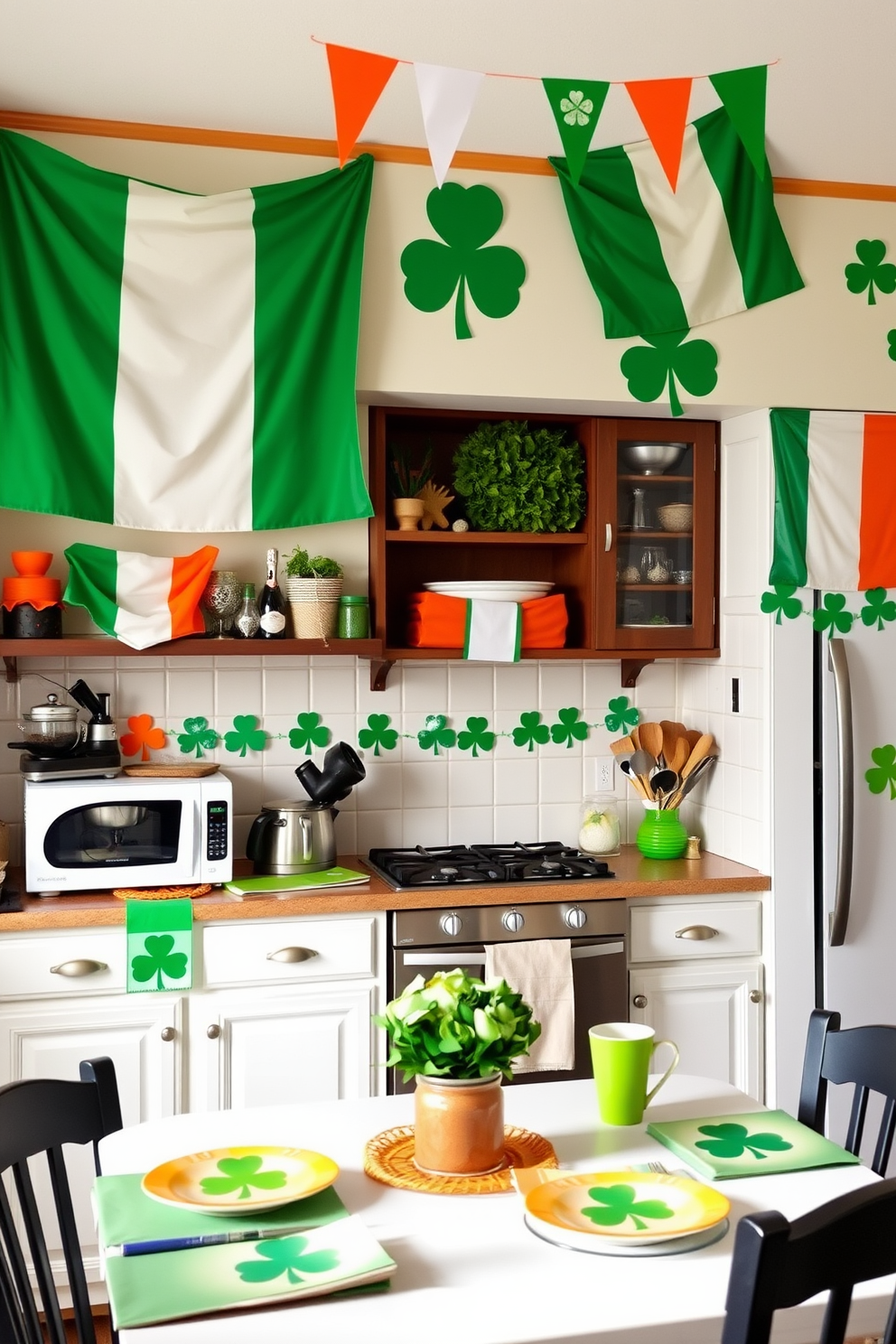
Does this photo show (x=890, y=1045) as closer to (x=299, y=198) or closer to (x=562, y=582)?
(x=562, y=582)

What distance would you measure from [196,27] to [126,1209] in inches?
88.7

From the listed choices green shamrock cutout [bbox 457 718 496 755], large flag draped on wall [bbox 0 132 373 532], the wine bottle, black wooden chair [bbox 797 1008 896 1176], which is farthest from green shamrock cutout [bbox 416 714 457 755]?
black wooden chair [bbox 797 1008 896 1176]

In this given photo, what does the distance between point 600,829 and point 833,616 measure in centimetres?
88

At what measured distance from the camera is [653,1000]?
3.37 m

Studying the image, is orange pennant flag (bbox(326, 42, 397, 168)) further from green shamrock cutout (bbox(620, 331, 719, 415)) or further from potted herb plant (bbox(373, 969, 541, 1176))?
potted herb plant (bbox(373, 969, 541, 1176))

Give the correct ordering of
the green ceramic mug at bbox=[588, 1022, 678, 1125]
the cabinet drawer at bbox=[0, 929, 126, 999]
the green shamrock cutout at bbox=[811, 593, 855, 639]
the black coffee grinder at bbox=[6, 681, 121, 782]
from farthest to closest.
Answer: the green shamrock cutout at bbox=[811, 593, 855, 639] → the black coffee grinder at bbox=[6, 681, 121, 782] → the cabinet drawer at bbox=[0, 929, 126, 999] → the green ceramic mug at bbox=[588, 1022, 678, 1125]

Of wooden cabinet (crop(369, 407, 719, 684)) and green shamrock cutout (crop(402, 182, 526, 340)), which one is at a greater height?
green shamrock cutout (crop(402, 182, 526, 340))

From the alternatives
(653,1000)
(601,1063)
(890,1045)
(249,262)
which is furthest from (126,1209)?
(249,262)

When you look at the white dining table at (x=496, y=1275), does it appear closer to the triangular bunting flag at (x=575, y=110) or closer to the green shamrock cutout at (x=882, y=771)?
the triangular bunting flag at (x=575, y=110)

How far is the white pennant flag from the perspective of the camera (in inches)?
92.7

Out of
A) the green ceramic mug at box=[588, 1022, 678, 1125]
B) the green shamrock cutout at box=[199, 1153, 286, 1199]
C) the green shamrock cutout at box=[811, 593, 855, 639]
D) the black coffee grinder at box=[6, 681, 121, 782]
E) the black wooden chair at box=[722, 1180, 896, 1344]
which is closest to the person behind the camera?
the black wooden chair at box=[722, 1180, 896, 1344]

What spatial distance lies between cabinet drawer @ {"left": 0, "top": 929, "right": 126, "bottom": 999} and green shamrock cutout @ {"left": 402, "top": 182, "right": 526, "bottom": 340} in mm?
1739

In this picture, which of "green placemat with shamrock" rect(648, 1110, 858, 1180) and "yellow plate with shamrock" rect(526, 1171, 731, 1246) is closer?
"yellow plate with shamrock" rect(526, 1171, 731, 1246)

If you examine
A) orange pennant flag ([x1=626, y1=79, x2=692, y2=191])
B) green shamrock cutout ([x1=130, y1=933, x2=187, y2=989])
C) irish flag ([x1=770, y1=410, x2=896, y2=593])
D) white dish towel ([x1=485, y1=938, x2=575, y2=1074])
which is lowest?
white dish towel ([x1=485, y1=938, x2=575, y2=1074])
